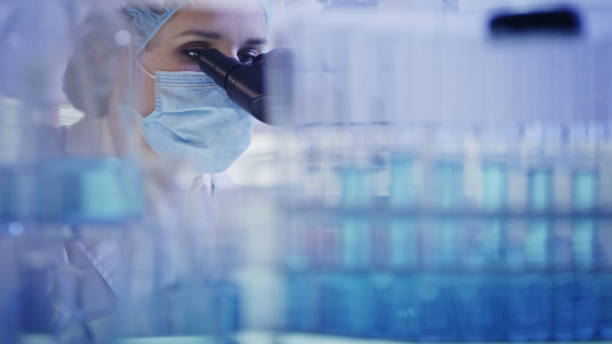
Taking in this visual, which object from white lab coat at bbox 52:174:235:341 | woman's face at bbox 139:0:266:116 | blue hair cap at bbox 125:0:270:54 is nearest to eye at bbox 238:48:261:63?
woman's face at bbox 139:0:266:116

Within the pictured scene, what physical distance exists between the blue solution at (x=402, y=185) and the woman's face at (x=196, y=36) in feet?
1.40

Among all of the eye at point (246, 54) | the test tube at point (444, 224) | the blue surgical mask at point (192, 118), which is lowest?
the test tube at point (444, 224)

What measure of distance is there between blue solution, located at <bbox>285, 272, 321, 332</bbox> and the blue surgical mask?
360 millimetres

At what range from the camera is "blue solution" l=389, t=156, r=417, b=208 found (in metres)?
0.70

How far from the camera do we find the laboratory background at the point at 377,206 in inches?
27.4

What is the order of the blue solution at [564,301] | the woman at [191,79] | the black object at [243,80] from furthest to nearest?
the woman at [191,79], the black object at [243,80], the blue solution at [564,301]

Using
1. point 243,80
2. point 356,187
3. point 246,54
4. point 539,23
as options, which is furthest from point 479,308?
point 246,54

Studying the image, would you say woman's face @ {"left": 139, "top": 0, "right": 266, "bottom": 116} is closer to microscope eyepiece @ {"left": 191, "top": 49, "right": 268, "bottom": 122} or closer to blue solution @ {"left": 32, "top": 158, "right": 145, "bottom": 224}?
microscope eyepiece @ {"left": 191, "top": 49, "right": 268, "bottom": 122}

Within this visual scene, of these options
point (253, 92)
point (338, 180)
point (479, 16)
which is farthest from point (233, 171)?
point (479, 16)

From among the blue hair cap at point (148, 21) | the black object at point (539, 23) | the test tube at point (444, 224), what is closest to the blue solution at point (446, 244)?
the test tube at point (444, 224)

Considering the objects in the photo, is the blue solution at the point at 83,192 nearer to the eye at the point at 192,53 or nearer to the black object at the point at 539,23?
the eye at the point at 192,53

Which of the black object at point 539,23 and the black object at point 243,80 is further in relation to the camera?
the black object at point 243,80

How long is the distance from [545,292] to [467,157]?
0.25 meters

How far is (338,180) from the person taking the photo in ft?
2.32
